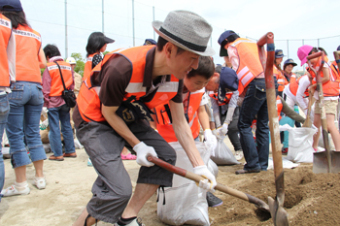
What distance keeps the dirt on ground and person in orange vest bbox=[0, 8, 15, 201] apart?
1.51ft

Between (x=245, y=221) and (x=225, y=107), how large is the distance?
239 centimetres

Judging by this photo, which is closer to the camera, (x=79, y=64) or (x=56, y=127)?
(x=56, y=127)

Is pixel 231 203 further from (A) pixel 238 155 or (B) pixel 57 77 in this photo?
(B) pixel 57 77

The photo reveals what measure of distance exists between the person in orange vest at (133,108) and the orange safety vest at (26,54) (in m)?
1.44

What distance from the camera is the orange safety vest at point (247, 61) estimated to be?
131 inches

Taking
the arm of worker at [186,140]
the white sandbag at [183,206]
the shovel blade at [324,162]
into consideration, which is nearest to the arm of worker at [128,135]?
the arm of worker at [186,140]

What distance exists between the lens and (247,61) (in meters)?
3.38

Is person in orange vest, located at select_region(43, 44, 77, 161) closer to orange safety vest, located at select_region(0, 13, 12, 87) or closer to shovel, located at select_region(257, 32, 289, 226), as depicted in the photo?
orange safety vest, located at select_region(0, 13, 12, 87)

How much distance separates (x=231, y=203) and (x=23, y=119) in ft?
8.18

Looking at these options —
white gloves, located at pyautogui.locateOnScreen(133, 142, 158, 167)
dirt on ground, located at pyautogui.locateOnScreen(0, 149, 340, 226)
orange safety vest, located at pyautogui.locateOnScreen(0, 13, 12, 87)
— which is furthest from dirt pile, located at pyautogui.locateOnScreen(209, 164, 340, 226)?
orange safety vest, located at pyautogui.locateOnScreen(0, 13, 12, 87)

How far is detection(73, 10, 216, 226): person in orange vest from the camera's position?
4.95 feet

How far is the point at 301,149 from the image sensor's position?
13.5ft

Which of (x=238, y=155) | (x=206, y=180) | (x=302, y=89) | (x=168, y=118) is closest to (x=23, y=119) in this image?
(x=168, y=118)

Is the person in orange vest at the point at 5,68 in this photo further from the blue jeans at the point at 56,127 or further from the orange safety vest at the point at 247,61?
the orange safety vest at the point at 247,61
